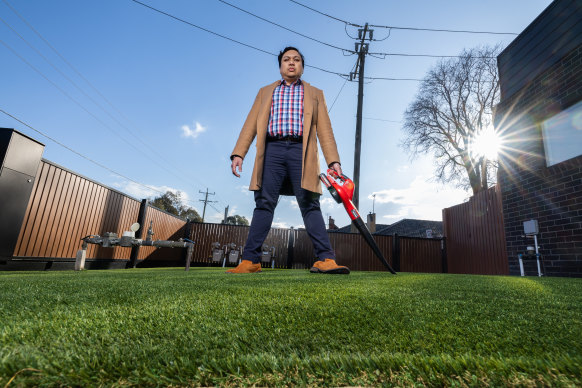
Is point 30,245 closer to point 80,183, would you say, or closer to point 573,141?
point 80,183

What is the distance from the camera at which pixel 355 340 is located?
67cm

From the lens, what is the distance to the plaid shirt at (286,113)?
283 centimetres

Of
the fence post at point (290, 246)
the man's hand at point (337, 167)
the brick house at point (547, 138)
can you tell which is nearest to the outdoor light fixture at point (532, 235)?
the brick house at point (547, 138)

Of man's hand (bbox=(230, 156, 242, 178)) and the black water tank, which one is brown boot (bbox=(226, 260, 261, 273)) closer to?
man's hand (bbox=(230, 156, 242, 178))

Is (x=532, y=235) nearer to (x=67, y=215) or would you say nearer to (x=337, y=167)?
(x=337, y=167)

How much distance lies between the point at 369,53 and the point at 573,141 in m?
8.95

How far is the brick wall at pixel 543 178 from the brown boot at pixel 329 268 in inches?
148

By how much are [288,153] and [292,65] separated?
1026mm

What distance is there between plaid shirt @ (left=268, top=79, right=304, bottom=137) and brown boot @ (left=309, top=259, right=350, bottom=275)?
129 centimetres

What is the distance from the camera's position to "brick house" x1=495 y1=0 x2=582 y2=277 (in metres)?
4.06

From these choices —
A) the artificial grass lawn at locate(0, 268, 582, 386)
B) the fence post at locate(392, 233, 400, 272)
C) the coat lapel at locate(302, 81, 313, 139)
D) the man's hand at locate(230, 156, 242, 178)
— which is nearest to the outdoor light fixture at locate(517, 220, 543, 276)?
the coat lapel at locate(302, 81, 313, 139)

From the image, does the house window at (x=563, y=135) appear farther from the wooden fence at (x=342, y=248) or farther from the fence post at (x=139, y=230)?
the fence post at (x=139, y=230)

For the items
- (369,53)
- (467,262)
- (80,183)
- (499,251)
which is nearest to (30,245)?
(80,183)

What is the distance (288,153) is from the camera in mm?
2779
